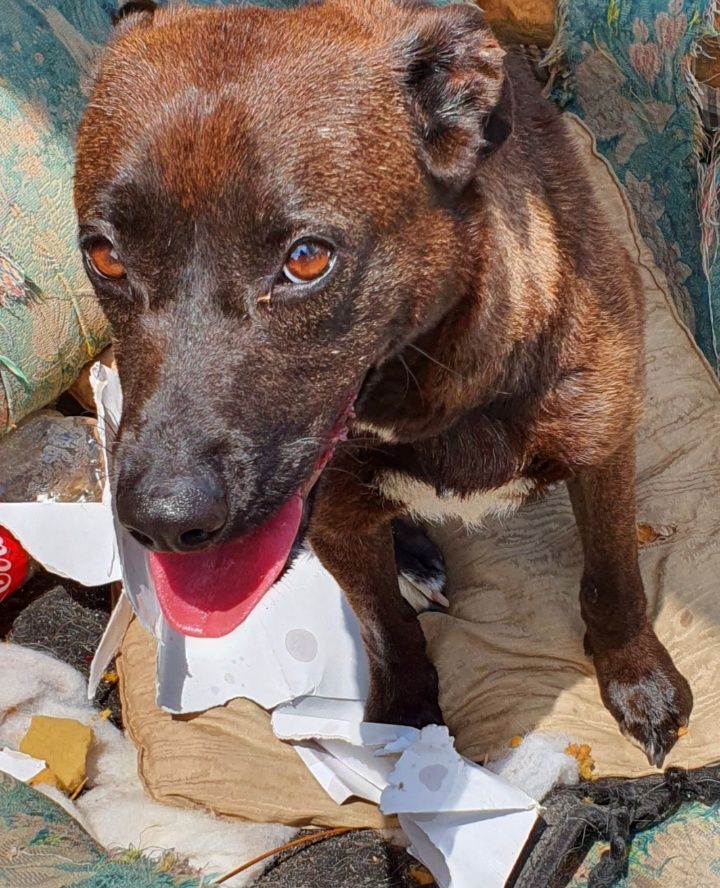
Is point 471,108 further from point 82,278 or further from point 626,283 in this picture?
point 82,278

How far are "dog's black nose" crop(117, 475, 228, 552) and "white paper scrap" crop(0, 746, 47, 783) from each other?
1.61 metres

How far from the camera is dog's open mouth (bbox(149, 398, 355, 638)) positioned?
1788mm

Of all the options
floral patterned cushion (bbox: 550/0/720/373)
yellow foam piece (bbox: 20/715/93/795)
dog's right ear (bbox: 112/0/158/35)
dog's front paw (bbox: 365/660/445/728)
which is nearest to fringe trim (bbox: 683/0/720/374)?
floral patterned cushion (bbox: 550/0/720/373)

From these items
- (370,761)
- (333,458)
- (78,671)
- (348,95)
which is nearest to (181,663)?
(78,671)

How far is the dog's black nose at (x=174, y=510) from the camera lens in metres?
1.51

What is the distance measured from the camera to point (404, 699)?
2.84 metres

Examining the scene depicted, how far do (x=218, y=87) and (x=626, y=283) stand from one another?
3.77 ft

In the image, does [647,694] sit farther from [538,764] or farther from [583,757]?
[538,764]

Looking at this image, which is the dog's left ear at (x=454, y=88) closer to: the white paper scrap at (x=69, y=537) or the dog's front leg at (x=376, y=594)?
the dog's front leg at (x=376, y=594)

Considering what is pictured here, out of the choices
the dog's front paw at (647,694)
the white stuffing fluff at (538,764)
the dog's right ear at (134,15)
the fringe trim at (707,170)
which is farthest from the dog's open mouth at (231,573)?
the fringe trim at (707,170)

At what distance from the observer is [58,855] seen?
2.43 metres

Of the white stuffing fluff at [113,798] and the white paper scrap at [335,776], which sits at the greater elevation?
the white stuffing fluff at [113,798]

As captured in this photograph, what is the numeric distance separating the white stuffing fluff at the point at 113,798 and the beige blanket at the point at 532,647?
7 centimetres

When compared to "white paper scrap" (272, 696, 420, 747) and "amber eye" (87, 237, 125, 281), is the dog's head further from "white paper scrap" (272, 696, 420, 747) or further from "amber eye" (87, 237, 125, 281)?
"white paper scrap" (272, 696, 420, 747)
